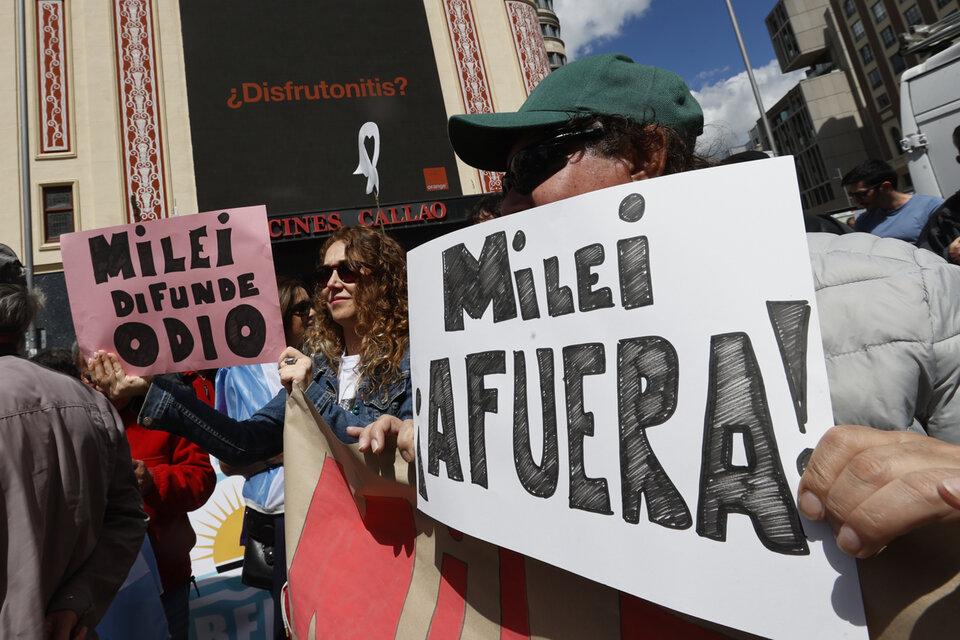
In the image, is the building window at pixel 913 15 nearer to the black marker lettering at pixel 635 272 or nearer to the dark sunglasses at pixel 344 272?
the dark sunglasses at pixel 344 272

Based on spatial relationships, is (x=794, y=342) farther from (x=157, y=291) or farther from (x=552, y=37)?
(x=552, y=37)

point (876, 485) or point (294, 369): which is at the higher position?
point (294, 369)

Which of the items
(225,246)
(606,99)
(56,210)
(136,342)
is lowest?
(136,342)

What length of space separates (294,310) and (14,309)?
136cm

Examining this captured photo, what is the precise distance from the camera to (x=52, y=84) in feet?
37.4

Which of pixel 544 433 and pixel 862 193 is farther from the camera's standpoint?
pixel 862 193

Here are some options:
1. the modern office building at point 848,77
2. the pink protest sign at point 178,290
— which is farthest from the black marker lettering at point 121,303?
the modern office building at point 848,77

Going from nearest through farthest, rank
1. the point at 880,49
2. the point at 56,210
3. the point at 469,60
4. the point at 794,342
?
1. the point at 794,342
2. the point at 56,210
3. the point at 469,60
4. the point at 880,49

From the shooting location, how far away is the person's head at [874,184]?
4203 millimetres

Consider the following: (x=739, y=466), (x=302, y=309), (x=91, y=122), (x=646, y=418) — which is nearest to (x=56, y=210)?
(x=91, y=122)

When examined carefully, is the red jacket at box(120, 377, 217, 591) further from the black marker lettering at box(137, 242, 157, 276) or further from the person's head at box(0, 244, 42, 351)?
the person's head at box(0, 244, 42, 351)

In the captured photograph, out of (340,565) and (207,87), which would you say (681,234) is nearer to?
(340,565)

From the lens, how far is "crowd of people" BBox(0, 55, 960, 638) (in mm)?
599

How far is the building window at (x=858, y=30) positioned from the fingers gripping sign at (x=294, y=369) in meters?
55.0
